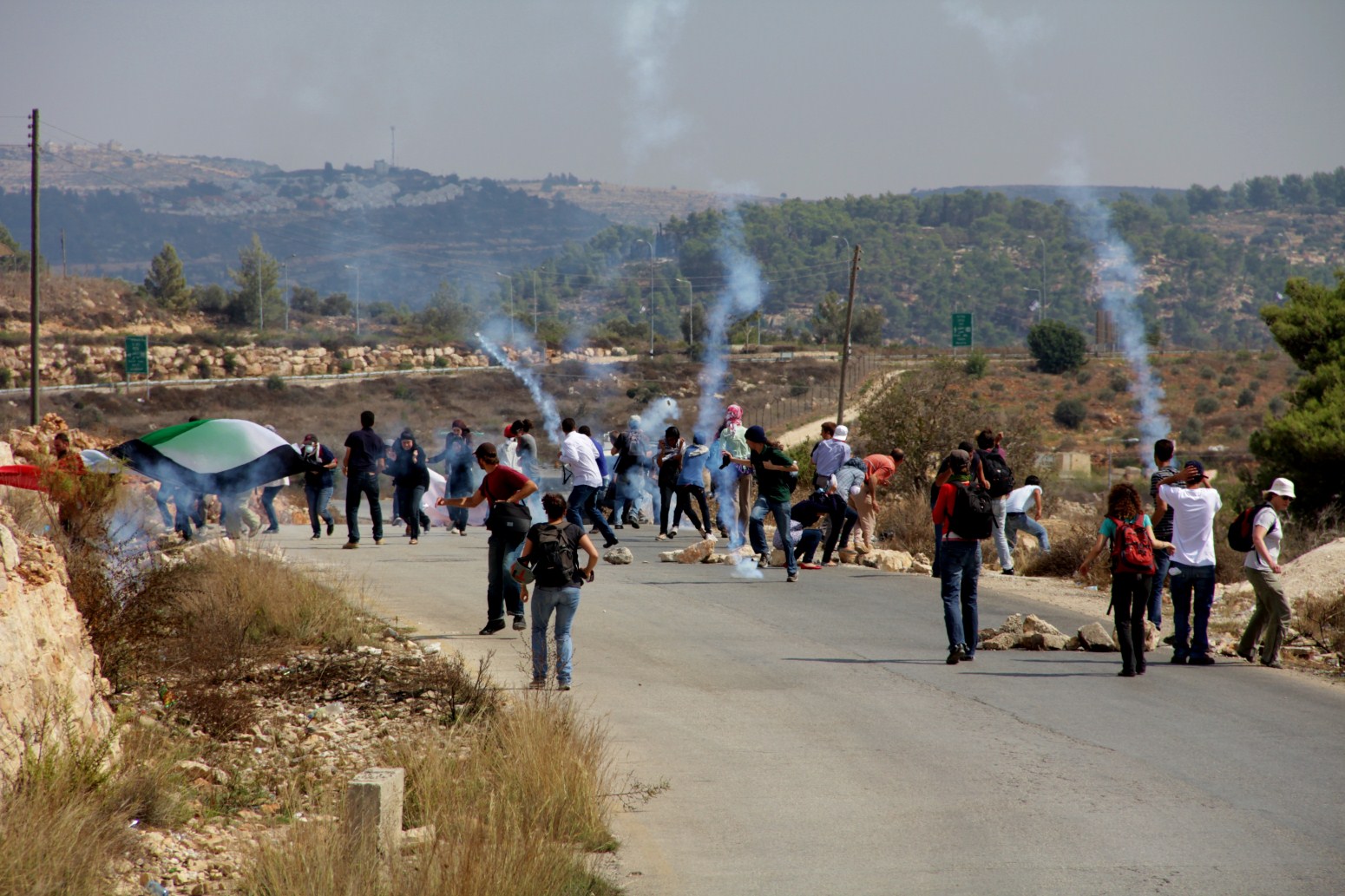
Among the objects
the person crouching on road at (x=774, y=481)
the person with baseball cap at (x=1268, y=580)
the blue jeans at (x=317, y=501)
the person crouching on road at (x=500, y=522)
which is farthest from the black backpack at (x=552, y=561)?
the blue jeans at (x=317, y=501)

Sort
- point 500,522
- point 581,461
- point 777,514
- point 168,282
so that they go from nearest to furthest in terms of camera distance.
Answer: point 500,522, point 777,514, point 581,461, point 168,282

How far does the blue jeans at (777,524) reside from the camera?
15.7 m

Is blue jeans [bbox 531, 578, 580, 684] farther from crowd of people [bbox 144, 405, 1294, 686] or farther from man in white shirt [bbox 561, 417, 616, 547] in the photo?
man in white shirt [bbox 561, 417, 616, 547]

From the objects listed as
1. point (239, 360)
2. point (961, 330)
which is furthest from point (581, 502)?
point (239, 360)

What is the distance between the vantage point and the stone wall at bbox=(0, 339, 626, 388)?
70.7 metres

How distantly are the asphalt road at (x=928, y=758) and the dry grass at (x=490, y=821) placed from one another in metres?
0.34

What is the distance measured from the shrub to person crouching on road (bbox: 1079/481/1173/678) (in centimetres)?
5522

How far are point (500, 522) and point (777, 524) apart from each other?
5.13m

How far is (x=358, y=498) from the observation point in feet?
61.0

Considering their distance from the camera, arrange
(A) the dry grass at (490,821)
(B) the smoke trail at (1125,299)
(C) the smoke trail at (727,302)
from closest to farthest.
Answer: (A) the dry grass at (490,821) < (C) the smoke trail at (727,302) < (B) the smoke trail at (1125,299)

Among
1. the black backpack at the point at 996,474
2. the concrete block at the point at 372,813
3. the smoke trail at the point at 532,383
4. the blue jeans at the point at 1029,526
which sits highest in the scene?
the smoke trail at the point at 532,383

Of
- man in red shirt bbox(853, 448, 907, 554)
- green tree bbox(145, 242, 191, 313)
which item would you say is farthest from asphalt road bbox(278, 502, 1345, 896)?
green tree bbox(145, 242, 191, 313)

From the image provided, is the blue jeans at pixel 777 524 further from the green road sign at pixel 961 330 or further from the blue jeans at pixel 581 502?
the green road sign at pixel 961 330

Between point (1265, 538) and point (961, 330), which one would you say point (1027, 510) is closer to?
point (1265, 538)
